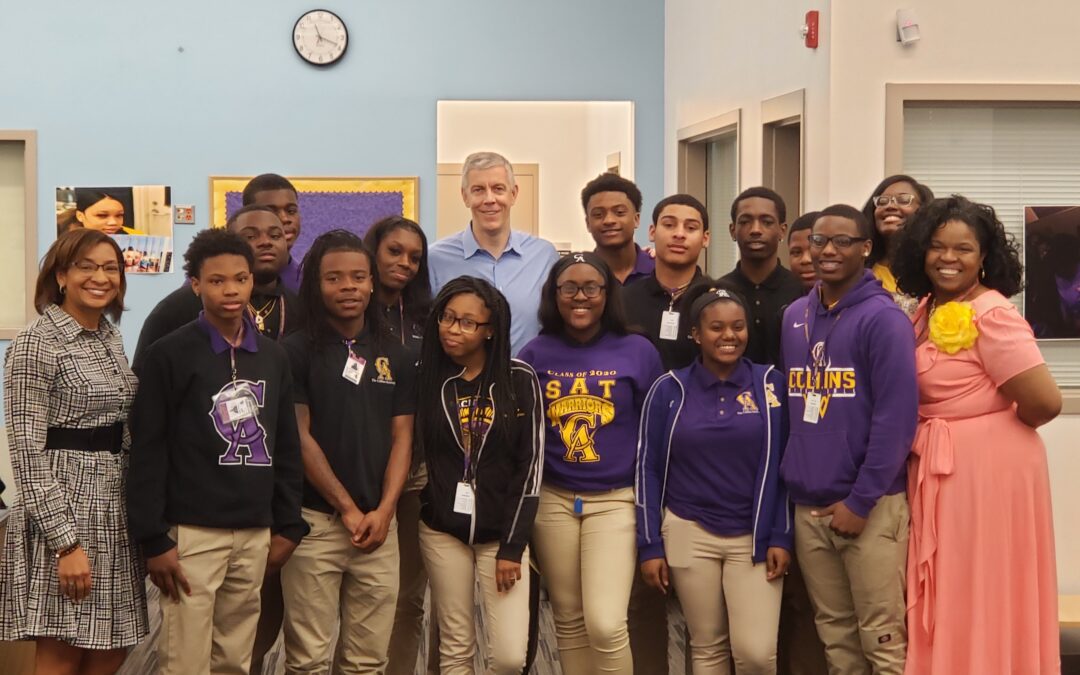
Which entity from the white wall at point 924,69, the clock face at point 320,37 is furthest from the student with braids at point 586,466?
the clock face at point 320,37

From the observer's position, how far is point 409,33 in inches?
308

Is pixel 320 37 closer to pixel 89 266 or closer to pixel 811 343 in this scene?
pixel 89 266

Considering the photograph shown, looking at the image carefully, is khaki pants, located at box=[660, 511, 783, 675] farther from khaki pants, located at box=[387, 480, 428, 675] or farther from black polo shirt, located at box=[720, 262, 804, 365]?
khaki pants, located at box=[387, 480, 428, 675]

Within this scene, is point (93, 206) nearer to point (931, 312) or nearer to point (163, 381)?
point (163, 381)

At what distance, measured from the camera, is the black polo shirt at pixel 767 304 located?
3.75 meters

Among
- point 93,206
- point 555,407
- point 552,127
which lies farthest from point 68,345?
point 552,127

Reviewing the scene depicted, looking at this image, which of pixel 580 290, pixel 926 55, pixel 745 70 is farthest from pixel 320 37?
pixel 580 290

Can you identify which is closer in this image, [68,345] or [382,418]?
[68,345]

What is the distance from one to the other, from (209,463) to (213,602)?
379 mm

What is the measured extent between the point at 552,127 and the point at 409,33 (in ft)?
9.28

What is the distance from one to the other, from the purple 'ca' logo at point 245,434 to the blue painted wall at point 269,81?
4875 millimetres

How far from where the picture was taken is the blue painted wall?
7672 mm

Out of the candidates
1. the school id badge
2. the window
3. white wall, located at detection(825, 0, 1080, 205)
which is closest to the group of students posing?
the school id badge

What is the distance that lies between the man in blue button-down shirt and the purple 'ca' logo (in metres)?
1.11
